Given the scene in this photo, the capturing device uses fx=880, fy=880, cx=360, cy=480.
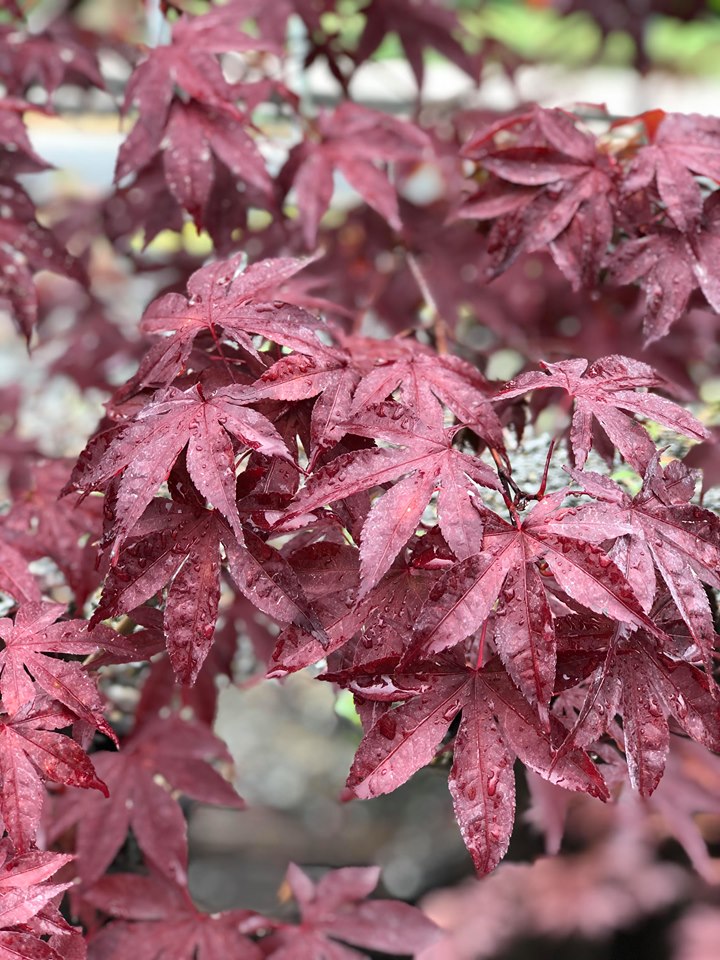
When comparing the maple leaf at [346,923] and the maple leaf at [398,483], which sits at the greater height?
the maple leaf at [398,483]

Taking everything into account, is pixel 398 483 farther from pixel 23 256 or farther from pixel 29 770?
pixel 23 256

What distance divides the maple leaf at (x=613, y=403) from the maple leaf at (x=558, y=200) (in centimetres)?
24

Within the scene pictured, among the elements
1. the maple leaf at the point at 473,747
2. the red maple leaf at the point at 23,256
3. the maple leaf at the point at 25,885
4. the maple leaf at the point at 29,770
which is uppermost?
the red maple leaf at the point at 23,256

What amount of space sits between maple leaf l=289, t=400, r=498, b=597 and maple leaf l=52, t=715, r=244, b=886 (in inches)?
22.1

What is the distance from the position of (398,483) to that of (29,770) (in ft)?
1.10

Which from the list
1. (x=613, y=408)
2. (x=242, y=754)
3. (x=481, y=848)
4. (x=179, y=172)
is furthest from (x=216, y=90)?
(x=242, y=754)

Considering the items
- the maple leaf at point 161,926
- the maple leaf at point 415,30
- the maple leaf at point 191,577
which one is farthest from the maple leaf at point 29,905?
the maple leaf at point 415,30

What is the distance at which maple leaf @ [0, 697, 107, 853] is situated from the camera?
62 centimetres

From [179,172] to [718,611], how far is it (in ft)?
2.49

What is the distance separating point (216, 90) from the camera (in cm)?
102

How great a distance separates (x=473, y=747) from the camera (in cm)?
59

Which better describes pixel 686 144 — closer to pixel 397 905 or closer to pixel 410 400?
pixel 410 400

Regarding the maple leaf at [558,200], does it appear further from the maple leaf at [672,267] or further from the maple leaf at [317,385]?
the maple leaf at [317,385]

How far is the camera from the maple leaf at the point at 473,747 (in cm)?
58
